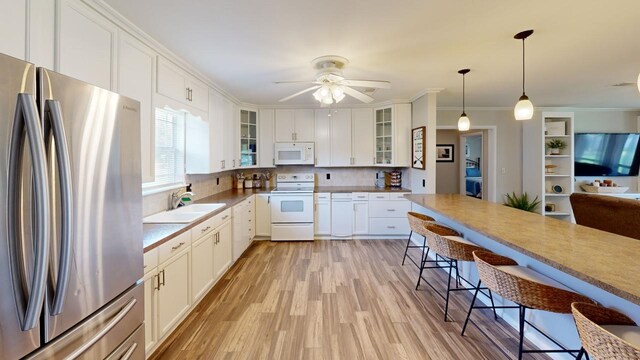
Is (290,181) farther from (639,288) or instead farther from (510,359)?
(639,288)

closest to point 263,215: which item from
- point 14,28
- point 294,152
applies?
point 294,152

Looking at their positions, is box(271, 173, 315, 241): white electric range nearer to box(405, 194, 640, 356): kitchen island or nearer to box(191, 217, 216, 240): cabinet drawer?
box(191, 217, 216, 240): cabinet drawer

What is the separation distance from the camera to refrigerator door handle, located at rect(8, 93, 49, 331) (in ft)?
2.72

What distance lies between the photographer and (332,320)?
236cm

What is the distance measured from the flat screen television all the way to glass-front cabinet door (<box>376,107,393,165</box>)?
3.64 m

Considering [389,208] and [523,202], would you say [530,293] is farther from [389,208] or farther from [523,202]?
[523,202]

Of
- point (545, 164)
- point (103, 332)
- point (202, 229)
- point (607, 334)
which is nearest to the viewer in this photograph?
point (607, 334)

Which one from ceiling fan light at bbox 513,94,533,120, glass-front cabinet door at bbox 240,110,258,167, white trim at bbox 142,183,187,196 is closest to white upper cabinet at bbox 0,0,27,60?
white trim at bbox 142,183,187,196

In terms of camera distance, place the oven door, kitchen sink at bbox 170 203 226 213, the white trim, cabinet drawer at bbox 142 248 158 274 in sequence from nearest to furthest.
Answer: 1. cabinet drawer at bbox 142 248 158 274
2. the white trim
3. kitchen sink at bbox 170 203 226 213
4. the oven door

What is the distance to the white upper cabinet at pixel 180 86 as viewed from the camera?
8.09 feet

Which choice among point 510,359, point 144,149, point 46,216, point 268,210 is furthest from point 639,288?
point 268,210

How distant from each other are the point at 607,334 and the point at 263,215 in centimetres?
411

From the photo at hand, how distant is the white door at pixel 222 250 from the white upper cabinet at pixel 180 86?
1.41m

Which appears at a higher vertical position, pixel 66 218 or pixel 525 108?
pixel 525 108
